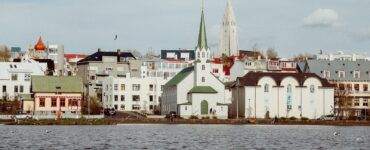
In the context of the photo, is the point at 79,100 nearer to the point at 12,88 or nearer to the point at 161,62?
the point at 12,88

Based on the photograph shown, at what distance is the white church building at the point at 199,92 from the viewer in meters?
148

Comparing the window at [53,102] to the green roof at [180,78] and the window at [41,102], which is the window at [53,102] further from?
the green roof at [180,78]

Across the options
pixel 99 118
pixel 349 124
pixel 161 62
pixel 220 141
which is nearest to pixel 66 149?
pixel 220 141

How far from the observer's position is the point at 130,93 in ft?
529

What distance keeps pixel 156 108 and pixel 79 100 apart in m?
22.0

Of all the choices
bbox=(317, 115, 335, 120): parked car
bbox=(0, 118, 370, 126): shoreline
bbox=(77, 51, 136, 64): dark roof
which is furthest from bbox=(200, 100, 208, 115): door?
bbox=(77, 51, 136, 64): dark roof

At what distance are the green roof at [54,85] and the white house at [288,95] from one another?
25866 millimetres

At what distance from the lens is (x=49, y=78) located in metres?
147

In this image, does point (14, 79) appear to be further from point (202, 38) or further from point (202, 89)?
point (202, 38)

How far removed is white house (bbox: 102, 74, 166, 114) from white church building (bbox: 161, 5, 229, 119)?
4868mm

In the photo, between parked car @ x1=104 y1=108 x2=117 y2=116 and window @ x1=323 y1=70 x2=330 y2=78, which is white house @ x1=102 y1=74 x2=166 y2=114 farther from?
window @ x1=323 y1=70 x2=330 y2=78

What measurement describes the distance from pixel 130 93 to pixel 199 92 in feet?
55.9

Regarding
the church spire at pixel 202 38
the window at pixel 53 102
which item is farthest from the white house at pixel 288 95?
the window at pixel 53 102

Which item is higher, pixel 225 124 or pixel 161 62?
pixel 161 62
